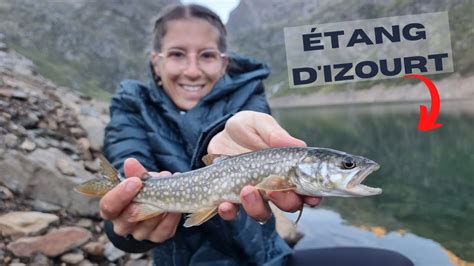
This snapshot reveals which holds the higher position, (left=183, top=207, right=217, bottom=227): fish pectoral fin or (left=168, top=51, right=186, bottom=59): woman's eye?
(left=168, top=51, right=186, bottom=59): woman's eye

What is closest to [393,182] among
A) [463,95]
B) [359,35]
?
[359,35]

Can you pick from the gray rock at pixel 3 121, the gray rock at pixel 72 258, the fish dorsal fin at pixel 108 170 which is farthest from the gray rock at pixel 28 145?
the fish dorsal fin at pixel 108 170

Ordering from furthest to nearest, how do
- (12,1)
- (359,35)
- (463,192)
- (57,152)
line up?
(12,1) → (463,192) → (57,152) → (359,35)

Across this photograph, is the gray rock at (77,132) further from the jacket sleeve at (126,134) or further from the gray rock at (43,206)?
the jacket sleeve at (126,134)

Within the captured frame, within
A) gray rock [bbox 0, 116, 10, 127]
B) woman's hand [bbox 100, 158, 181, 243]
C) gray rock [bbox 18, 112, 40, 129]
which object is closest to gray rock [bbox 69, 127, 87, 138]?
gray rock [bbox 18, 112, 40, 129]

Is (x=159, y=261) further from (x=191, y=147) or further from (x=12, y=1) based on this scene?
(x=12, y=1)

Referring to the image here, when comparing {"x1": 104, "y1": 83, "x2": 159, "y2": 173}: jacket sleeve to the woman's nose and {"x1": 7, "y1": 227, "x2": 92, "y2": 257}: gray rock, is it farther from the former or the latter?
{"x1": 7, "y1": 227, "x2": 92, "y2": 257}: gray rock
